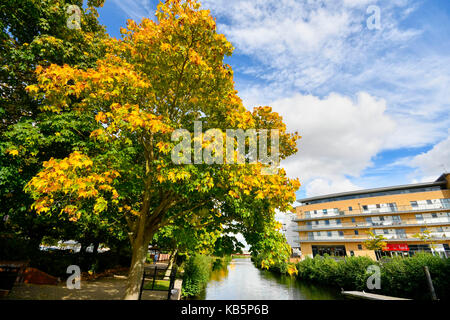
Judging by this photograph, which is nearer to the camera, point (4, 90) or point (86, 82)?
point (86, 82)

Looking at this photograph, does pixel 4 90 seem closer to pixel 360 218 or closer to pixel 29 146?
pixel 29 146

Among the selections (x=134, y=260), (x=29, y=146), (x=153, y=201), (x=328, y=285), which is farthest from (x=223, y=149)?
(x=328, y=285)

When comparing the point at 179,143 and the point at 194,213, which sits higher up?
the point at 179,143

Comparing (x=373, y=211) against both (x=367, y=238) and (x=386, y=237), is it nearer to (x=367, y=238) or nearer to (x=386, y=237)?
(x=386, y=237)

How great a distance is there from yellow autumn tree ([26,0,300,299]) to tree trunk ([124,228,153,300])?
0.03 m

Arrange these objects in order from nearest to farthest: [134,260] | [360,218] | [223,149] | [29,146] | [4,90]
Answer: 1. [223,149]
2. [29,146]
3. [134,260]
4. [4,90]
5. [360,218]

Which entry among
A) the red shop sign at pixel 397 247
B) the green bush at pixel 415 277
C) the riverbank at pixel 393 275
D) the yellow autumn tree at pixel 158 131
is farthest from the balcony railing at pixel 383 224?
the yellow autumn tree at pixel 158 131

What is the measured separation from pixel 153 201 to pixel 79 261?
13428 millimetres

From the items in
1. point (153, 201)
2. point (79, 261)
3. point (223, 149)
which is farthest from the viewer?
point (79, 261)

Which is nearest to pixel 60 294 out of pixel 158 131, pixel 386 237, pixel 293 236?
pixel 158 131

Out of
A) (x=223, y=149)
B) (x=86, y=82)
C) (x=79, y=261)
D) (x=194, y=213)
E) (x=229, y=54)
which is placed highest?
(x=229, y=54)

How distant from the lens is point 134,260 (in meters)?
7.84

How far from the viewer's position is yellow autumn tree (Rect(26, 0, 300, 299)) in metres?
5.55

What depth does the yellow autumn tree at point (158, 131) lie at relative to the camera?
5547mm
